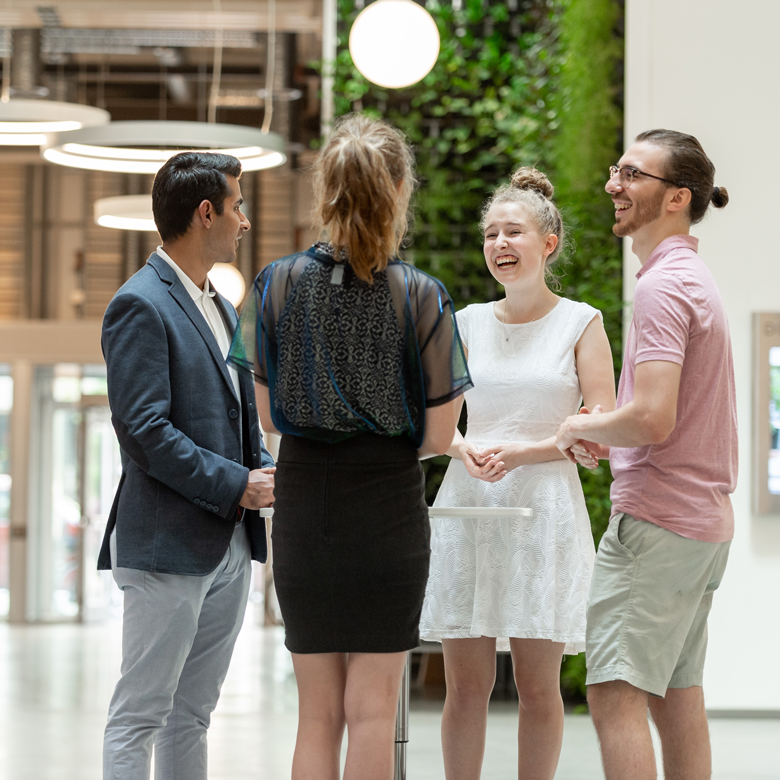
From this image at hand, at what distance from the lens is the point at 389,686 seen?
72.1 inches

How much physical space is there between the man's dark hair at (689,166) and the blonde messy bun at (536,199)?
0.47 metres

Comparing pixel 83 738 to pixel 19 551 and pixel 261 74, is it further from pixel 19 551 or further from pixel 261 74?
pixel 261 74

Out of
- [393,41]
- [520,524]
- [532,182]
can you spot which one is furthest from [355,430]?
[393,41]

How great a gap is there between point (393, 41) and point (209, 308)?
10.5ft

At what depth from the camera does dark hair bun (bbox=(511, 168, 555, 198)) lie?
2.70m

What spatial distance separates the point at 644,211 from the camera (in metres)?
2.18

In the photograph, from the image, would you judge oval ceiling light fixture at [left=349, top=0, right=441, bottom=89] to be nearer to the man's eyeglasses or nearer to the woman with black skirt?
the man's eyeglasses

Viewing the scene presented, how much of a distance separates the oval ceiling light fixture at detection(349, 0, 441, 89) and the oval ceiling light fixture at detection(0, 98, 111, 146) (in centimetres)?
146

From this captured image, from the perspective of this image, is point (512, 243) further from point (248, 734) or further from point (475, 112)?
point (475, 112)

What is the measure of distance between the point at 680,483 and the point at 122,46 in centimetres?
910

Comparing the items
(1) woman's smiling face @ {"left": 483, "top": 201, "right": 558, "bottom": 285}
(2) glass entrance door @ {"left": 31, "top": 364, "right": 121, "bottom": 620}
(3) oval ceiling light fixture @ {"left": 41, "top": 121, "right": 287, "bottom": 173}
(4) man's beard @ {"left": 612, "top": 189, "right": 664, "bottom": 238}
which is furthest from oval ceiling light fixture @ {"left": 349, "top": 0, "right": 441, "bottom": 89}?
(2) glass entrance door @ {"left": 31, "top": 364, "right": 121, "bottom": 620}

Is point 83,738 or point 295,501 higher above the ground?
point 295,501

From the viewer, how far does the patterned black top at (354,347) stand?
178 centimetres

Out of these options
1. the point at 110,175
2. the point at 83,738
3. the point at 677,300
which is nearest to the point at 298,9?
the point at 110,175
